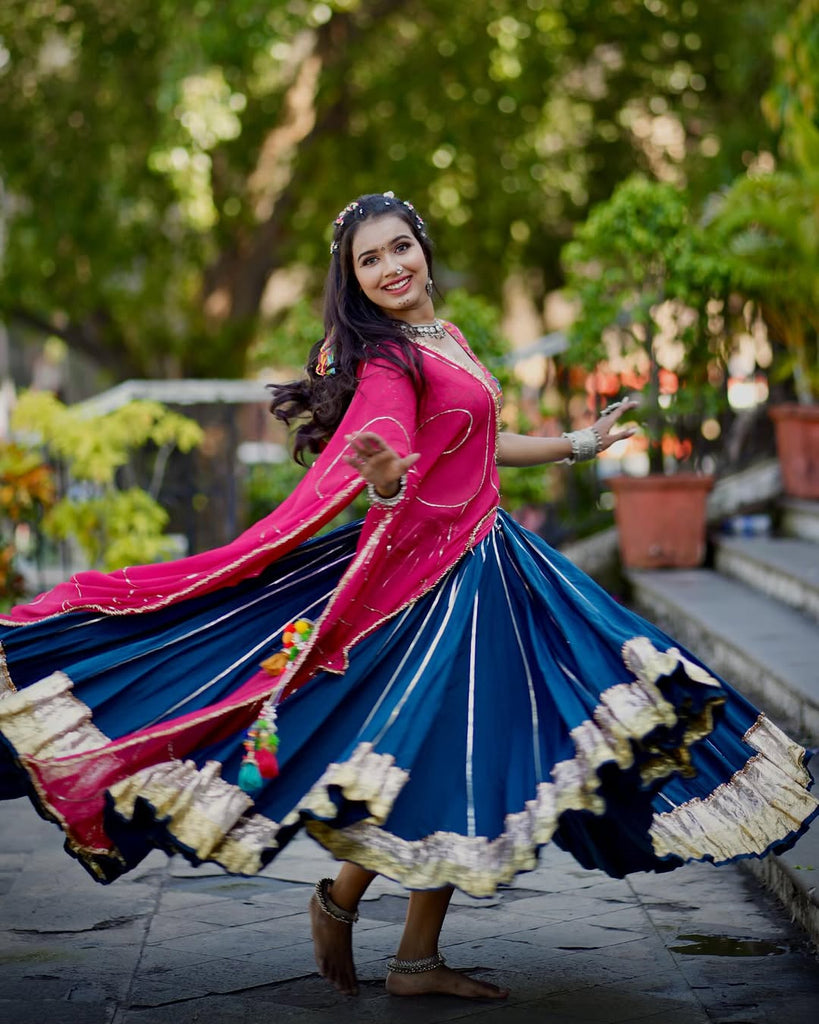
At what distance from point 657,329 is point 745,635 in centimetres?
249

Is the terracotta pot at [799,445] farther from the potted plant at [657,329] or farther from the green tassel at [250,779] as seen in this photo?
the green tassel at [250,779]

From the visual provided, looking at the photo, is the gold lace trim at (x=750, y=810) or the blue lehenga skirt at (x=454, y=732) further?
the gold lace trim at (x=750, y=810)

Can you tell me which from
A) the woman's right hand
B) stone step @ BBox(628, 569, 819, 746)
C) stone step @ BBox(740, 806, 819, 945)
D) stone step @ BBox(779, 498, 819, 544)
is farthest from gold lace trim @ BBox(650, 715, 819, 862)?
stone step @ BBox(779, 498, 819, 544)

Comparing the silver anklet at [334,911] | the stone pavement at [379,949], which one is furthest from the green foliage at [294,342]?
the silver anklet at [334,911]

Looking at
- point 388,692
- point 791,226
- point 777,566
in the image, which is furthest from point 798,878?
point 791,226

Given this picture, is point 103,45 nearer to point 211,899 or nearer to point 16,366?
point 211,899

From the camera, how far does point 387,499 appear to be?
329 cm

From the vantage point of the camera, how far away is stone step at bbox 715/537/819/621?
22.2ft

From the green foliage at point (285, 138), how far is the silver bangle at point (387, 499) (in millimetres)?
8207

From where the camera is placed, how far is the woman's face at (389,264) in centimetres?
352

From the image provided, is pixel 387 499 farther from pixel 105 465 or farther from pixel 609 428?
pixel 105 465

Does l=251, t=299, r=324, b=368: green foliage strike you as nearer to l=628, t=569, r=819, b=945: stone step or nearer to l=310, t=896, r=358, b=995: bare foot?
l=628, t=569, r=819, b=945: stone step

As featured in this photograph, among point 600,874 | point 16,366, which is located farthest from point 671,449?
point 16,366

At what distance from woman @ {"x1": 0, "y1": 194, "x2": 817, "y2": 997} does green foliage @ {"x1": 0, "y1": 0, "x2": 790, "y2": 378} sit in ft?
26.3
